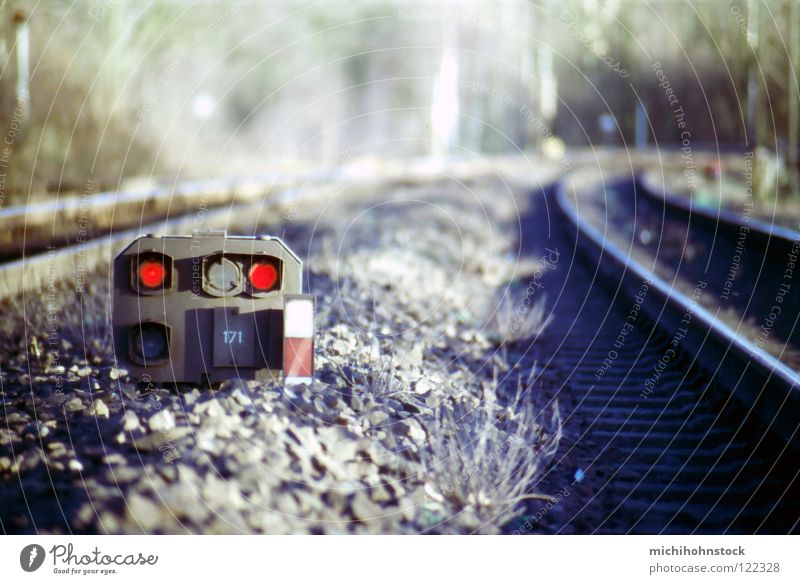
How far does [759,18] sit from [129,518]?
14.8 metres

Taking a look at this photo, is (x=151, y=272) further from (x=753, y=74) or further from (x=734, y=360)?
(x=753, y=74)

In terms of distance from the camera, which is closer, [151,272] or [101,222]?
[151,272]

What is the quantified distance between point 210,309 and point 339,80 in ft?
148

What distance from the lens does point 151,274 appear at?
3494 mm

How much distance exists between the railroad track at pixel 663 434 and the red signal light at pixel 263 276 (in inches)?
60.3

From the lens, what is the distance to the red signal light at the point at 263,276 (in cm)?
358

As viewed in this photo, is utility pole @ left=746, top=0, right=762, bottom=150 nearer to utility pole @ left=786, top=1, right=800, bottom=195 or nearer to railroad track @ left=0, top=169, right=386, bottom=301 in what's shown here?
utility pole @ left=786, top=1, right=800, bottom=195

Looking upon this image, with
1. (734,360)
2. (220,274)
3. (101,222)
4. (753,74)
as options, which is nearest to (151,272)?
(220,274)

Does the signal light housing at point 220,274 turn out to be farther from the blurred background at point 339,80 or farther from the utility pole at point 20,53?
the utility pole at point 20,53

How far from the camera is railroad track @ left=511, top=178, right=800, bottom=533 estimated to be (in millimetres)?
3617

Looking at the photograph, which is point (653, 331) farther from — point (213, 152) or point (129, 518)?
point (213, 152)

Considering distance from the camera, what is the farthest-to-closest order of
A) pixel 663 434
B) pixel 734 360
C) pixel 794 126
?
1. pixel 794 126
2. pixel 734 360
3. pixel 663 434

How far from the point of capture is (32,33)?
15.6 m
